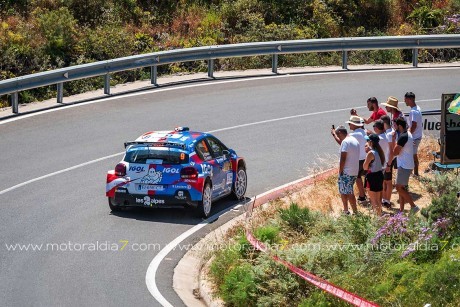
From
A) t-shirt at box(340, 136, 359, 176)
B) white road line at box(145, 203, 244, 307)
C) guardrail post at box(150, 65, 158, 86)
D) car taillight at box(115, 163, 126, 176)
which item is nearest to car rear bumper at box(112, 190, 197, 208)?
car taillight at box(115, 163, 126, 176)

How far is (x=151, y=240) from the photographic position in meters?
16.7

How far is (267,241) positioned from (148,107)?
11205 mm

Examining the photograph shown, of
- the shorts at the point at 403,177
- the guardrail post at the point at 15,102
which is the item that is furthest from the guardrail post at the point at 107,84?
the shorts at the point at 403,177

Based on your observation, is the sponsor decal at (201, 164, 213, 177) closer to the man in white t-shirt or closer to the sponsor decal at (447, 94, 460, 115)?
the man in white t-shirt

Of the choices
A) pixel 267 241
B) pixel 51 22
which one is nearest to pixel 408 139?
pixel 267 241

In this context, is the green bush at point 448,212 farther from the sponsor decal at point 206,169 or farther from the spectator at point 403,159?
the sponsor decal at point 206,169

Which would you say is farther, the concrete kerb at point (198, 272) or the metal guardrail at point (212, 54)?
the metal guardrail at point (212, 54)

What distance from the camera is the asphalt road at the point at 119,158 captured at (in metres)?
14.8

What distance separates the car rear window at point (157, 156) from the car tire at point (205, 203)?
0.61 m

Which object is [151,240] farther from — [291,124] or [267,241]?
[291,124]

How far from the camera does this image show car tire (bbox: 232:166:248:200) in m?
19.2

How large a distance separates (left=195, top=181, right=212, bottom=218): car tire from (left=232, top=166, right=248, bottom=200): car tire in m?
1.11
